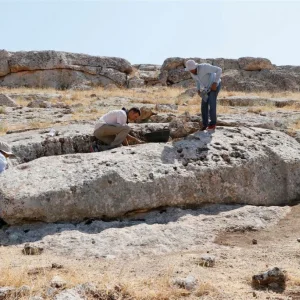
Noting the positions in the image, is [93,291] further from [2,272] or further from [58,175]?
[58,175]

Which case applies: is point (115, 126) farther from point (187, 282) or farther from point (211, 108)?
point (187, 282)

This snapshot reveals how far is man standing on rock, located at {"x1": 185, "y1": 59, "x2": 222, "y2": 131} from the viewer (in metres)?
7.98

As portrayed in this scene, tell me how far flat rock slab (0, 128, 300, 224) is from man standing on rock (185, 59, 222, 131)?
0.40 meters

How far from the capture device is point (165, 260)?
5059mm

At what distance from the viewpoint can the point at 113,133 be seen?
7.81 m

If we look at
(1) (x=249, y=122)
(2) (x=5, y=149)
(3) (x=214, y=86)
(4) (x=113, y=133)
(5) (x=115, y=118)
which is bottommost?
(2) (x=5, y=149)

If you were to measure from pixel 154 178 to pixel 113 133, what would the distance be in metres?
1.48

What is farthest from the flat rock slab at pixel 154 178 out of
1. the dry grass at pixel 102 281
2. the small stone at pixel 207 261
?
the small stone at pixel 207 261

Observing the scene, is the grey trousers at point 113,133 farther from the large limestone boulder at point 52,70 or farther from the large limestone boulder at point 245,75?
A: the large limestone boulder at point 245,75

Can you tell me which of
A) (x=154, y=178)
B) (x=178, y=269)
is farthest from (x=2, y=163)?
(x=178, y=269)

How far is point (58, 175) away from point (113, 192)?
0.84m

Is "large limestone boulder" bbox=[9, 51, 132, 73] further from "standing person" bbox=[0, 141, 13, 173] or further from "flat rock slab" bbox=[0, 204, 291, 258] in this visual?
"flat rock slab" bbox=[0, 204, 291, 258]

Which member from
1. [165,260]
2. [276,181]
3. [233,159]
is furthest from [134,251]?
[276,181]

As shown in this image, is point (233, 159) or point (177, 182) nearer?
point (177, 182)
